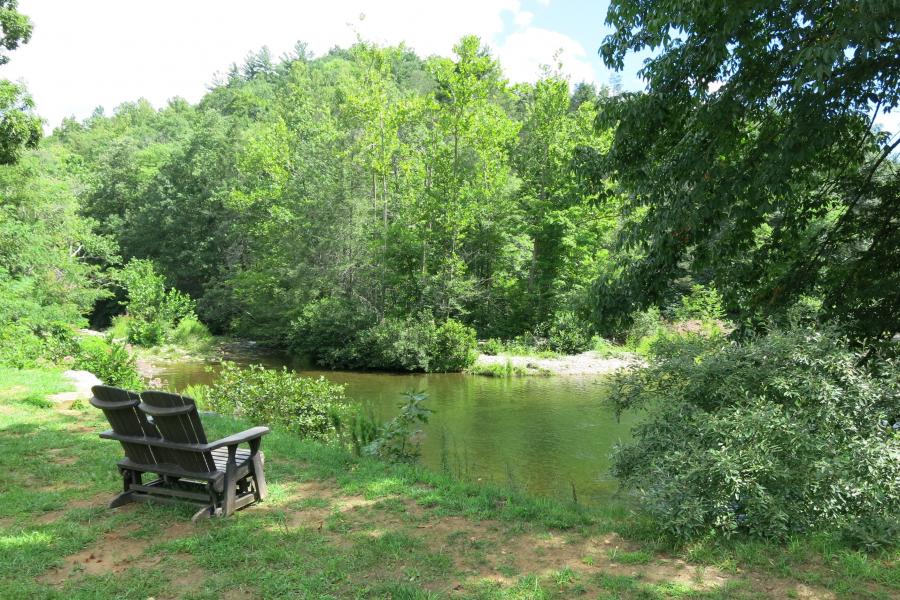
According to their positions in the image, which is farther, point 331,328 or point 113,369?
point 331,328

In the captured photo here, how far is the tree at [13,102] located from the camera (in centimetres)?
879

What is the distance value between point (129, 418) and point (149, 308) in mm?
23590

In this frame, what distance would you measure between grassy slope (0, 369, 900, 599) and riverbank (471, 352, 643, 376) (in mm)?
15156

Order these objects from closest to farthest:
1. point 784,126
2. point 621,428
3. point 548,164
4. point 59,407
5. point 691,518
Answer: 1. point 691,518
2. point 784,126
3. point 59,407
4. point 621,428
5. point 548,164

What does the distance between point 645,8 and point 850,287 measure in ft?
11.7

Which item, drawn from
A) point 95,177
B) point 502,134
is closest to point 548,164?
point 502,134

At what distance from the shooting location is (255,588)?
3.32 m

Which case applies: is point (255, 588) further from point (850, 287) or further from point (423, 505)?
point (850, 287)

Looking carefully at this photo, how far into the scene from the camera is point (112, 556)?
12.5ft

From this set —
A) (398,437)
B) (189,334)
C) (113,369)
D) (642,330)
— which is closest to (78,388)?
(113,369)

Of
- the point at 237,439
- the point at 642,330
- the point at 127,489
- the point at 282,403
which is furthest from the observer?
the point at 642,330

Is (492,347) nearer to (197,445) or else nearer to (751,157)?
(751,157)

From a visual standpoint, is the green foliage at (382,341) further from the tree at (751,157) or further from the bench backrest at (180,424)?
the bench backrest at (180,424)

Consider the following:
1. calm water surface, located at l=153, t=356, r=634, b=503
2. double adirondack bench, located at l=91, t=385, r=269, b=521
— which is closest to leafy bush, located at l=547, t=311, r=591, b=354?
calm water surface, located at l=153, t=356, r=634, b=503
